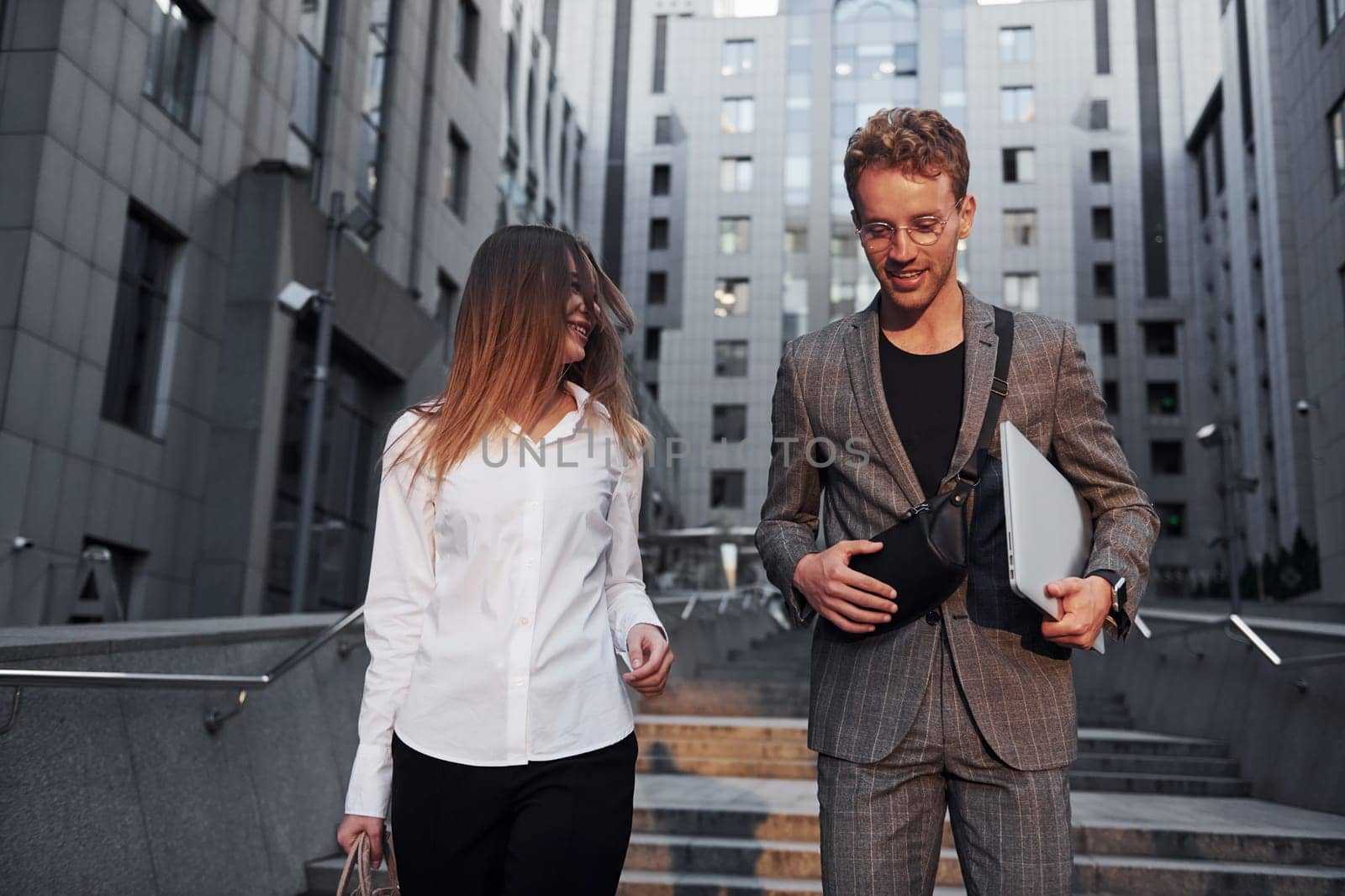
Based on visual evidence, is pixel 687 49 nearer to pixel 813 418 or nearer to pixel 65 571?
pixel 65 571

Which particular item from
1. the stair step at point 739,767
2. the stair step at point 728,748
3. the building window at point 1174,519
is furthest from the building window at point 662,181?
the stair step at point 739,767

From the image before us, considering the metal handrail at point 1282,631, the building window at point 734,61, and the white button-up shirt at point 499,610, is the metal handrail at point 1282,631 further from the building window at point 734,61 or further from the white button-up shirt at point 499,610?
the building window at point 734,61

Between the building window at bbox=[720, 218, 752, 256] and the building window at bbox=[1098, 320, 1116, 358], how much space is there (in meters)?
17.1

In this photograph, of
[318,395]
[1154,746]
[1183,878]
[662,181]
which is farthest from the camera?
[662,181]

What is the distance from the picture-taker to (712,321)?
49969 mm

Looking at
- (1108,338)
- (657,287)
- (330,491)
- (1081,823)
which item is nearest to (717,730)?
(1081,823)

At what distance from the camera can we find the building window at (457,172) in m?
27.4

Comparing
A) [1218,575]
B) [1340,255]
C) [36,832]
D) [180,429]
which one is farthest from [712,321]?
[36,832]

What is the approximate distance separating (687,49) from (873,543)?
51758 mm

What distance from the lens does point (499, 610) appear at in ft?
8.39

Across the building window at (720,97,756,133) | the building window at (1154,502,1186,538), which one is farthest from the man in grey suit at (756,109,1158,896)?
the building window at (1154,502,1186,538)

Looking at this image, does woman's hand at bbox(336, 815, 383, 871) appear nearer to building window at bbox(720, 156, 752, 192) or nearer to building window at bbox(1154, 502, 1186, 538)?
building window at bbox(720, 156, 752, 192)

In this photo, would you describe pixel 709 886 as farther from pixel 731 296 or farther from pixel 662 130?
pixel 662 130

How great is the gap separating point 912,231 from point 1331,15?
27.8m
